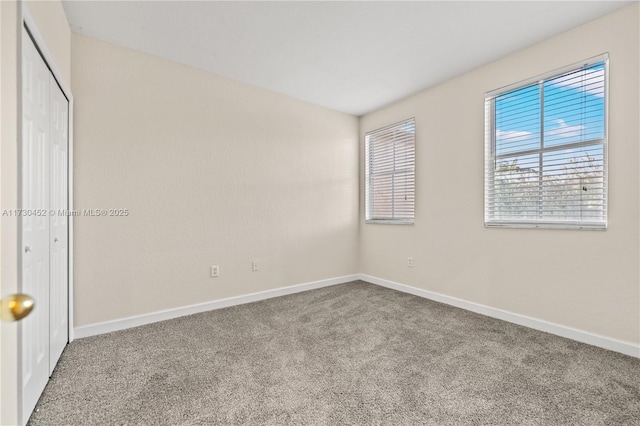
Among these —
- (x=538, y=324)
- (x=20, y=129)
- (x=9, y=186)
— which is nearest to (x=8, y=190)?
(x=9, y=186)

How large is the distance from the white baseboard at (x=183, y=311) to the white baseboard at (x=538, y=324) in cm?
131

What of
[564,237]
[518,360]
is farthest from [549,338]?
[564,237]

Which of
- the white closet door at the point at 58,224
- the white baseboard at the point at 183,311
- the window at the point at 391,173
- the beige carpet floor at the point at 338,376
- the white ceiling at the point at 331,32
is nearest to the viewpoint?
the beige carpet floor at the point at 338,376

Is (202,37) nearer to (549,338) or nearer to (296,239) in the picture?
(296,239)

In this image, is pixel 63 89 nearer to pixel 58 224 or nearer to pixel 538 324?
pixel 58 224

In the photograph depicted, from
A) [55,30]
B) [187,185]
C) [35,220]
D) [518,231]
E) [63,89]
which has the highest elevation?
[55,30]

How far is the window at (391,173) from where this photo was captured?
3719 mm

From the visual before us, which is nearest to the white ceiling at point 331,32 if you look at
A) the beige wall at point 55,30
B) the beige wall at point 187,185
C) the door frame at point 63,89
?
the beige wall at point 55,30

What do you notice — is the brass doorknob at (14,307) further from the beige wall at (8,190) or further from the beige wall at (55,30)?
the beige wall at (55,30)

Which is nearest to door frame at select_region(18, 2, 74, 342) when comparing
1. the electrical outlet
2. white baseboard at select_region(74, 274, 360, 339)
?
white baseboard at select_region(74, 274, 360, 339)

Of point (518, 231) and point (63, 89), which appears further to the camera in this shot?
point (518, 231)

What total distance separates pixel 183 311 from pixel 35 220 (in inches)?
64.2

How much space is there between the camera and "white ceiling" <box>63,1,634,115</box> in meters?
2.08

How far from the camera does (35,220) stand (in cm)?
154
